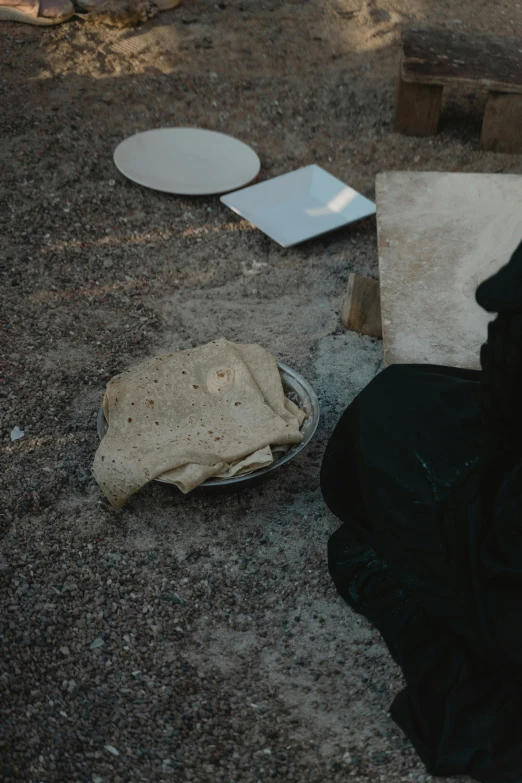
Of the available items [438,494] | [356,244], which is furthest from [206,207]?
[438,494]

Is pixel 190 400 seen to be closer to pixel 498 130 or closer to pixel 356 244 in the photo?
pixel 356 244

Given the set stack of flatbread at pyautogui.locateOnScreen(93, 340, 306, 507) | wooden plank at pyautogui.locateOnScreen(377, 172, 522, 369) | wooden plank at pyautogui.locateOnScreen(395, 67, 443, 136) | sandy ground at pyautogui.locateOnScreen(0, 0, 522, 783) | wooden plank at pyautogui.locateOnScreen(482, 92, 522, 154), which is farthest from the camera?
wooden plank at pyautogui.locateOnScreen(395, 67, 443, 136)

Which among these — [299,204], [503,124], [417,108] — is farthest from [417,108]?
[299,204]

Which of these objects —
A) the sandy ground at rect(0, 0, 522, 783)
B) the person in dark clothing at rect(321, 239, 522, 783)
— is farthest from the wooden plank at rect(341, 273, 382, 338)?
the person in dark clothing at rect(321, 239, 522, 783)

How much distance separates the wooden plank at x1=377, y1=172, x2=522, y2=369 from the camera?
93.3 inches

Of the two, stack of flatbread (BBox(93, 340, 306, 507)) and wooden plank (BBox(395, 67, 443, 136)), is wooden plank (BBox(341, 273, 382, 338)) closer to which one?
stack of flatbread (BBox(93, 340, 306, 507))

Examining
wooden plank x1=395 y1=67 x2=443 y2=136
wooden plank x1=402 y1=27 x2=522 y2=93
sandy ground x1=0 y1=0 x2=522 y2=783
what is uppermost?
wooden plank x1=402 y1=27 x2=522 y2=93

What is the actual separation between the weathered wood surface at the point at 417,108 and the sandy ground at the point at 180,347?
108mm

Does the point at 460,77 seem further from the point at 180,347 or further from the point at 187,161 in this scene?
the point at 180,347

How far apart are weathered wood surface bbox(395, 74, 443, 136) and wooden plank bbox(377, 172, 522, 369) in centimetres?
117

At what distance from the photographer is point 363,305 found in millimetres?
2945

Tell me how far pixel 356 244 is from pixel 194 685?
2207 mm

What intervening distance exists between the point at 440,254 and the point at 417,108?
172cm

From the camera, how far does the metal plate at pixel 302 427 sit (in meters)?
2.24
